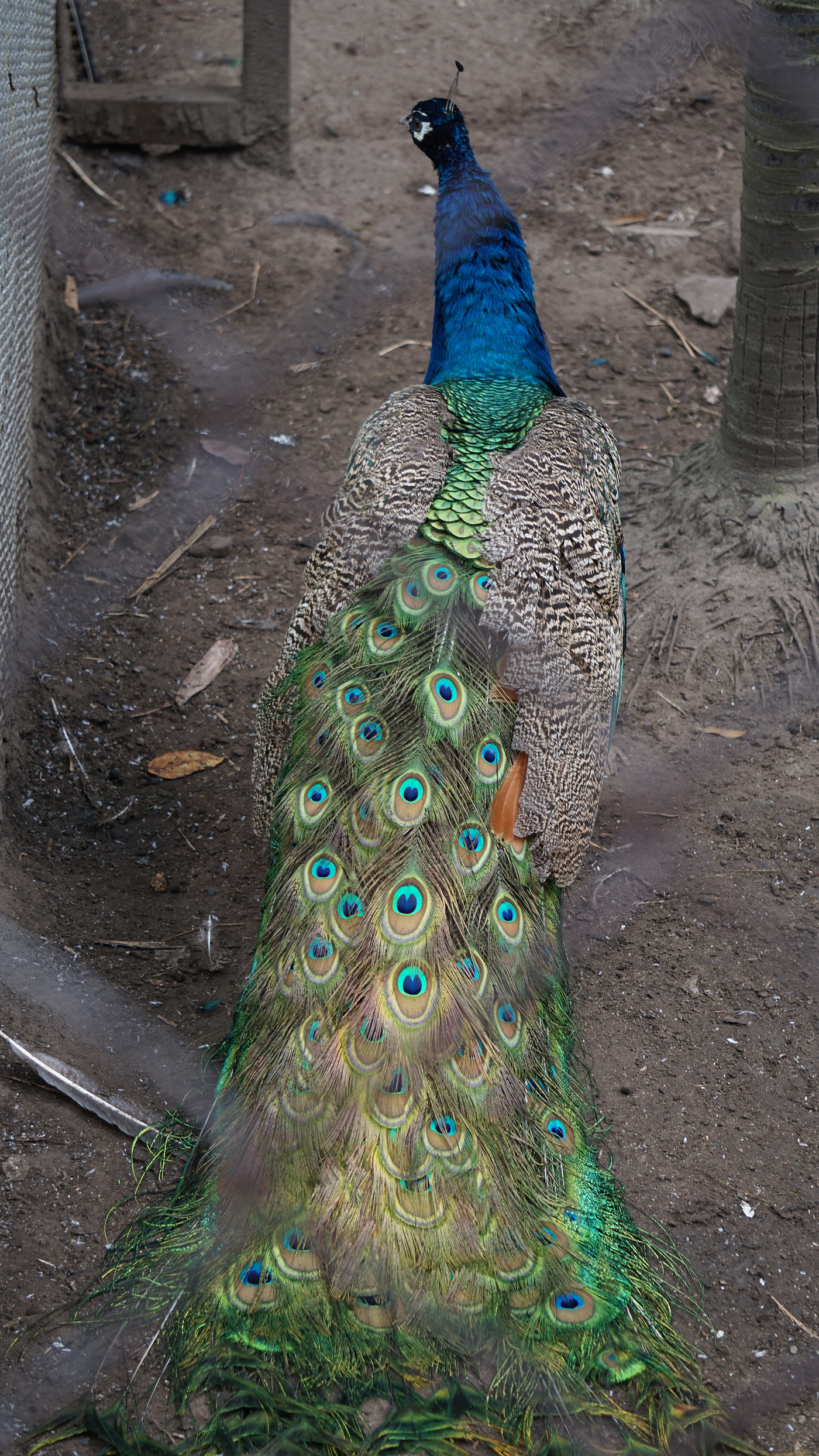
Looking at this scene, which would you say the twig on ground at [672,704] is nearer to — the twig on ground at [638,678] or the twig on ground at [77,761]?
the twig on ground at [638,678]

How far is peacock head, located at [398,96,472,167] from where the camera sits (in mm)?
3961

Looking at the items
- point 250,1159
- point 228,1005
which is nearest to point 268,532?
point 228,1005

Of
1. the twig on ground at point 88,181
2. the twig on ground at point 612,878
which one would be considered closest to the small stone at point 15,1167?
the twig on ground at point 612,878

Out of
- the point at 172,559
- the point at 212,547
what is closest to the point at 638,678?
the point at 212,547

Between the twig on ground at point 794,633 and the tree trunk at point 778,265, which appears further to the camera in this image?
the twig on ground at point 794,633

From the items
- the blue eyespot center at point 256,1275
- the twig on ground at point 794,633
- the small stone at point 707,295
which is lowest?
the blue eyespot center at point 256,1275

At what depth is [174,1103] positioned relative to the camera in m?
2.73

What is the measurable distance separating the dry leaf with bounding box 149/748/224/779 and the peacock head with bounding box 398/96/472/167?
7.15 feet

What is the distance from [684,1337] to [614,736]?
6.92 ft

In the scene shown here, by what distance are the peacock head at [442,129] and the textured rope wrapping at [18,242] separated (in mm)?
1458

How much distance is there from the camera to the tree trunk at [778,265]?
337 centimetres

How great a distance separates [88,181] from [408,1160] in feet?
18.8

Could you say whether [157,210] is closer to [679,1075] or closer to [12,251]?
[12,251]

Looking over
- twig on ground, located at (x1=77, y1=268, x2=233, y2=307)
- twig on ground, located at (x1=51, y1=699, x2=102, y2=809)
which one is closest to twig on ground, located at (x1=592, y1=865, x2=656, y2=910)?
twig on ground, located at (x1=51, y1=699, x2=102, y2=809)
